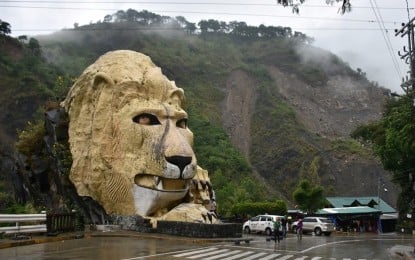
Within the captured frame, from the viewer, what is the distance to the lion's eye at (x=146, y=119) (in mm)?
26391

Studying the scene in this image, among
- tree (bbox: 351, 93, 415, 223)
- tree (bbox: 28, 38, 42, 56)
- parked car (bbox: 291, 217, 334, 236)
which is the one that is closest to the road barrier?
tree (bbox: 351, 93, 415, 223)

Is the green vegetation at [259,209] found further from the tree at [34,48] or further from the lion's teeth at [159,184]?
the tree at [34,48]

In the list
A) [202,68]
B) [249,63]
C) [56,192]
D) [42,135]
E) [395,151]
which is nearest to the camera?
[56,192]

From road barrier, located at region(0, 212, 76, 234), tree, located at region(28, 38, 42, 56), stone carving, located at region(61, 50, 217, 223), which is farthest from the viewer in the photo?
tree, located at region(28, 38, 42, 56)

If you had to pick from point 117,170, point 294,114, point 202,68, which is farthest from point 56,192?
point 202,68

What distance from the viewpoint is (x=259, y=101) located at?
11712 centimetres

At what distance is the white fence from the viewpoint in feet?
58.5

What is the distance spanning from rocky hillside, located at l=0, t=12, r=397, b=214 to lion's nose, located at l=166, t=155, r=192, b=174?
3029cm

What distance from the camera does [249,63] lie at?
146000mm

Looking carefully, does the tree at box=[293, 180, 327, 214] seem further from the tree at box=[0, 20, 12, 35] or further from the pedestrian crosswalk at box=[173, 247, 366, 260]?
the tree at box=[0, 20, 12, 35]

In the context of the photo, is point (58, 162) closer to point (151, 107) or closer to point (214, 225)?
point (151, 107)

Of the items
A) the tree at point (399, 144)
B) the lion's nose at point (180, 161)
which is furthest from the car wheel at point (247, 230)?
the lion's nose at point (180, 161)

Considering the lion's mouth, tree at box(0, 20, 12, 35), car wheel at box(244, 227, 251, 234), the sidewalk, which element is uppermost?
tree at box(0, 20, 12, 35)

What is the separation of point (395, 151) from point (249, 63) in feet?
362
